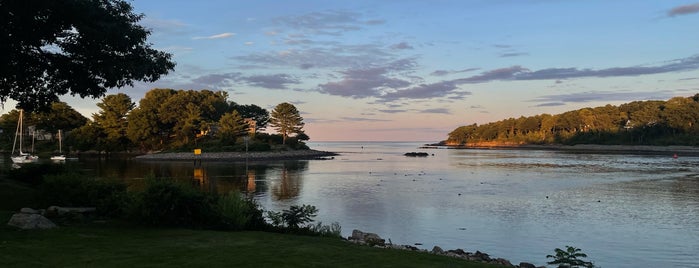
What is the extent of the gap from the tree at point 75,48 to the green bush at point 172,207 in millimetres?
5516

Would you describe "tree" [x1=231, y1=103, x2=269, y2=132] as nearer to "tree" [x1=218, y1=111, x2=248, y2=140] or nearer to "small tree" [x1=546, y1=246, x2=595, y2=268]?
"tree" [x1=218, y1=111, x2=248, y2=140]

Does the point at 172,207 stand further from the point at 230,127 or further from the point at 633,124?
the point at 633,124

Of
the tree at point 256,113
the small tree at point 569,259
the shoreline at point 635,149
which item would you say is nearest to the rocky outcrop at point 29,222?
the small tree at point 569,259

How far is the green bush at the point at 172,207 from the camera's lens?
44.7 feet

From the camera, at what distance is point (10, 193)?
61.5ft

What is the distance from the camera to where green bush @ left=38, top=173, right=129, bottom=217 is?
57.1ft

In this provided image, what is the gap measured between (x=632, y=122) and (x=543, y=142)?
3895 centimetres

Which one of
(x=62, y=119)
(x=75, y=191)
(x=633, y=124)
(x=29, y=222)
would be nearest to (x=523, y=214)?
(x=75, y=191)

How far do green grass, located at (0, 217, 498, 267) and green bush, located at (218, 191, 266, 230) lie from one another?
114 cm

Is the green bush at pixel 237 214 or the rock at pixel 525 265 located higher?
the green bush at pixel 237 214

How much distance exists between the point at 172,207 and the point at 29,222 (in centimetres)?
327

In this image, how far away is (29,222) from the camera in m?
12.3

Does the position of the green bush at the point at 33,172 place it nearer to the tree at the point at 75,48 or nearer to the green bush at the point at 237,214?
the tree at the point at 75,48

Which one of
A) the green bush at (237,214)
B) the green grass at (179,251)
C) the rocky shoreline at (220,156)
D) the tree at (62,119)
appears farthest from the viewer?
the tree at (62,119)
